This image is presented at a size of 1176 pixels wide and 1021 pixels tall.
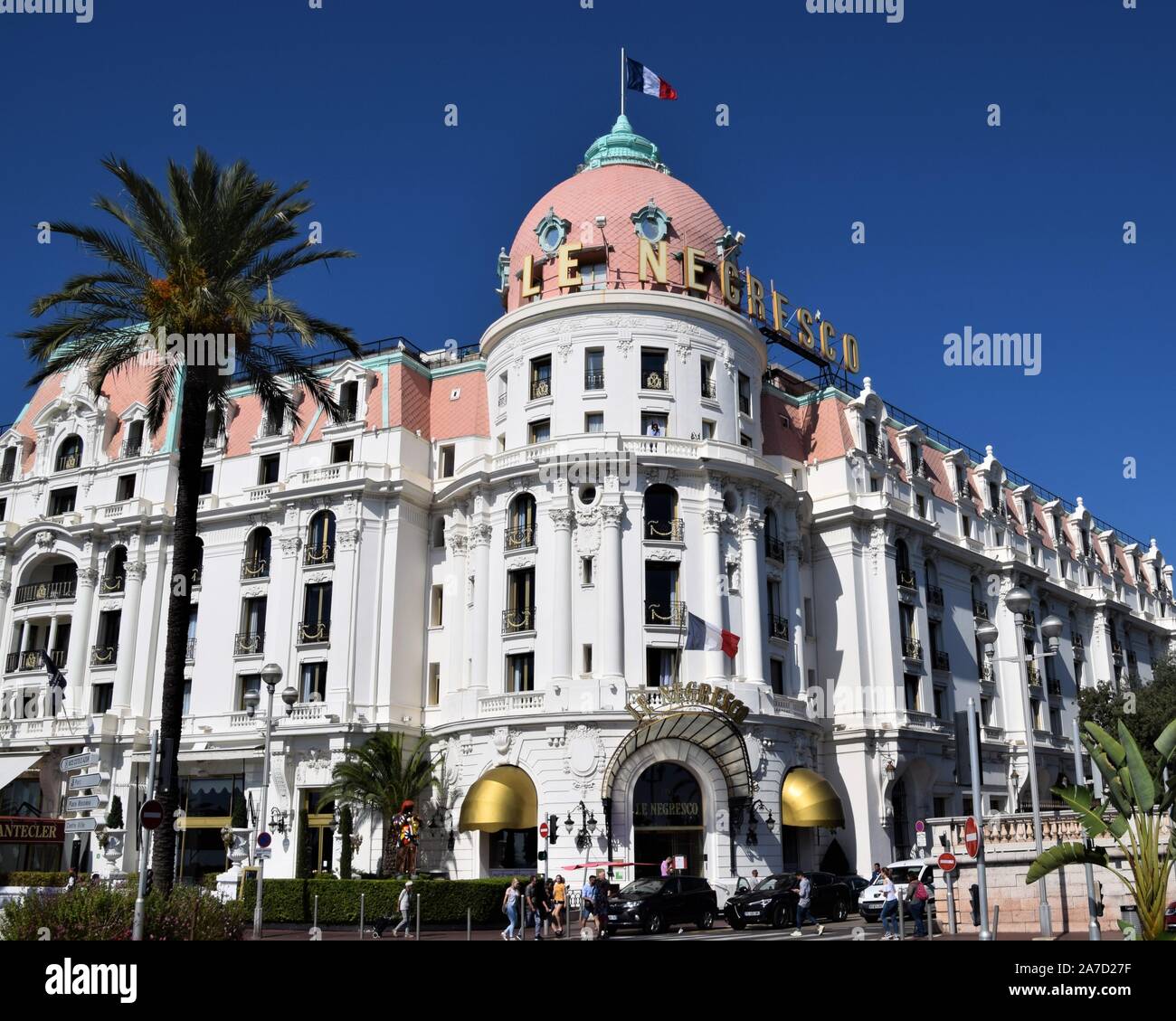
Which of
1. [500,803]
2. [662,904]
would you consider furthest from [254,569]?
[662,904]

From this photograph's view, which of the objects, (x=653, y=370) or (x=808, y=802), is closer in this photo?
(x=808, y=802)

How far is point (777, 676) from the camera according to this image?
166ft

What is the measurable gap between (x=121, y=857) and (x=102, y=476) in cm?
1933

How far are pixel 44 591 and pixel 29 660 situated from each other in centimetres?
362

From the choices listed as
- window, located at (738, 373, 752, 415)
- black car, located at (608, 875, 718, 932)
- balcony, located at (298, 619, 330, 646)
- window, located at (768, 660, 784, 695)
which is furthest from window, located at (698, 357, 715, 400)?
black car, located at (608, 875, 718, 932)

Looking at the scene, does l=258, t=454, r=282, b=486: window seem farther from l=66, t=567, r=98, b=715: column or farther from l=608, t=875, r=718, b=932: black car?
l=608, t=875, r=718, b=932: black car

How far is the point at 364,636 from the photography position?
5059cm

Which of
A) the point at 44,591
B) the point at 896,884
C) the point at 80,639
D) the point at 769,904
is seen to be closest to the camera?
the point at 769,904

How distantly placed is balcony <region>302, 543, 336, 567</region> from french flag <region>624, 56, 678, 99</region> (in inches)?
1008

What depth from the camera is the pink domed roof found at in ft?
171

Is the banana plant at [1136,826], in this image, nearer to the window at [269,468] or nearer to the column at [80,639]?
the window at [269,468]

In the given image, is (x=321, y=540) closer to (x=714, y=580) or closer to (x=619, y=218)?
(x=714, y=580)

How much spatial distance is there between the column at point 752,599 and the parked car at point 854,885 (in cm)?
858
